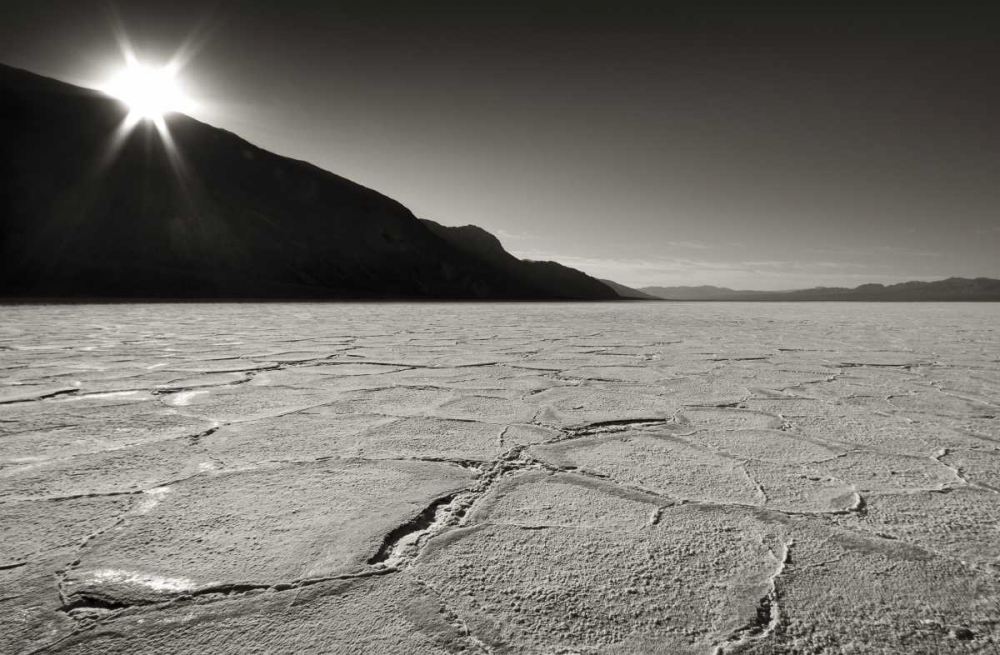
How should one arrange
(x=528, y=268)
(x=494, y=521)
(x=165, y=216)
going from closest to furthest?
(x=494, y=521) → (x=165, y=216) → (x=528, y=268)

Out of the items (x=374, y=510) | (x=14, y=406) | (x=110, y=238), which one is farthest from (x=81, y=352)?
(x=110, y=238)

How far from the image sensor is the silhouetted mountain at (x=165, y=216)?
1816 cm

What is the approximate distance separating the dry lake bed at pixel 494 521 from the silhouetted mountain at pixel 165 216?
20376 millimetres

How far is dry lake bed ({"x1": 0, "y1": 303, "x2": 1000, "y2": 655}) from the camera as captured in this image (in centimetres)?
61

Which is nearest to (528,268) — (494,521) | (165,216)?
(165,216)

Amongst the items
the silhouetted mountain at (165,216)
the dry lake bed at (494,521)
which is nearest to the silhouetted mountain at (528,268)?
the silhouetted mountain at (165,216)

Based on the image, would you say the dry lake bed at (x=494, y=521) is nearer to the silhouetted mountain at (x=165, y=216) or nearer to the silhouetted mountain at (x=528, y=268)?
the silhouetted mountain at (x=165, y=216)

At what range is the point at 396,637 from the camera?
587 mm

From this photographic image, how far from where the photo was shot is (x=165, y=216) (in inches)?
840

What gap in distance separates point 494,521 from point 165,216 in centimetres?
2630

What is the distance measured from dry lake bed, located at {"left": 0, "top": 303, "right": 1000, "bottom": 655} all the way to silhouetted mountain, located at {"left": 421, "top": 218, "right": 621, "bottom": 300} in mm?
51691

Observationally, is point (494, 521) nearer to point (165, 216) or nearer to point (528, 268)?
point (165, 216)

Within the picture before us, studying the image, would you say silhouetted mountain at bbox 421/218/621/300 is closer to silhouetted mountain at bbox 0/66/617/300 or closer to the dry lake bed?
silhouetted mountain at bbox 0/66/617/300

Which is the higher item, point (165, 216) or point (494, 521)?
point (165, 216)
